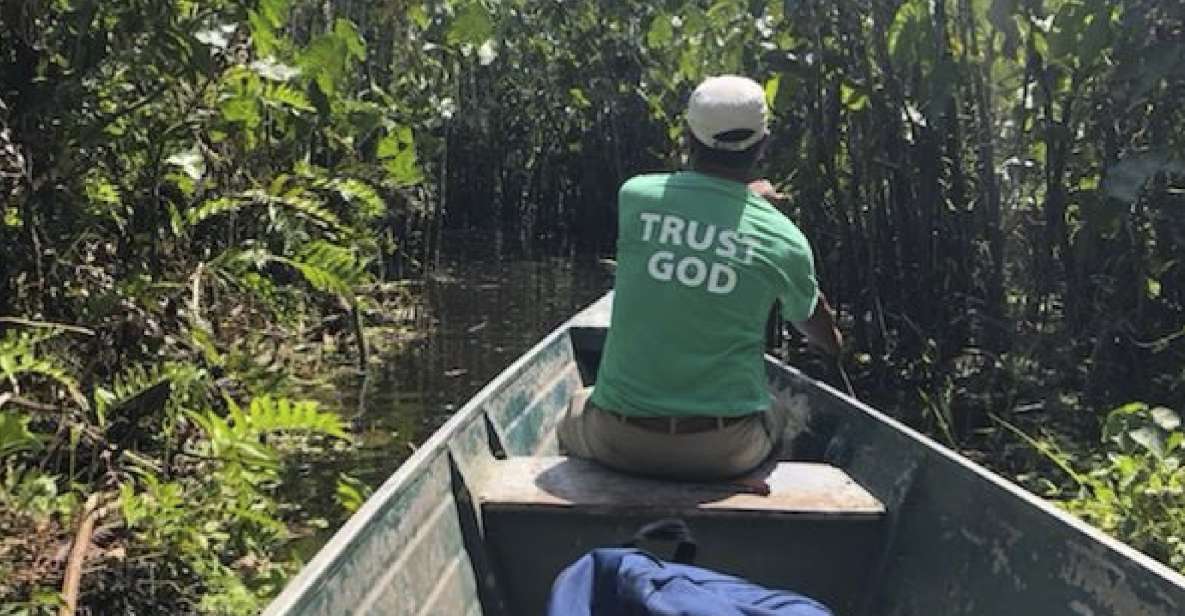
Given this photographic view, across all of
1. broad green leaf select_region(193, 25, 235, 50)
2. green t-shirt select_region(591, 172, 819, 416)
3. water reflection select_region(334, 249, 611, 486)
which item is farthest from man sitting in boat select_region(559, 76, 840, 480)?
water reflection select_region(334, 249, 611, 486)

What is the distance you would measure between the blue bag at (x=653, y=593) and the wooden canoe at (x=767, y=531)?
651 mm

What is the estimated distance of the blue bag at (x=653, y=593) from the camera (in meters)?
2.28

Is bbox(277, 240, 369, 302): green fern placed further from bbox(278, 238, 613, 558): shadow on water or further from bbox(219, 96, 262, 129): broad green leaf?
bbox(278, 238, 613, 558): shadow on water

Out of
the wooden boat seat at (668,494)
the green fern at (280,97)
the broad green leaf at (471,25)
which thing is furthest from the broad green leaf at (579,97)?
the wooden boat seat at (668,494)

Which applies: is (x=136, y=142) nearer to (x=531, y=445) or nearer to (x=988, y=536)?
(x=531, y=445)

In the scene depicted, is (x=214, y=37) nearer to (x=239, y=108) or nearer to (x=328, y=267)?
(x=239, y=108)

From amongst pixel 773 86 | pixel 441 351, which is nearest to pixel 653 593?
pixel 773 86

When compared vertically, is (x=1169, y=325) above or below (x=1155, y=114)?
below

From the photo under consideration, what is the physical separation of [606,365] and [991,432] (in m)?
3.07

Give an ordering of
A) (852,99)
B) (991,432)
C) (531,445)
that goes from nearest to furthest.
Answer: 1. (531,445)
2. (991,432)
3. (852,99)

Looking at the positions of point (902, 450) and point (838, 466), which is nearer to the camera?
point (902, 450)

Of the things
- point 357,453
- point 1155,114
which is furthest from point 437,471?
point 1155,114

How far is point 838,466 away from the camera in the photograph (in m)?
4.56

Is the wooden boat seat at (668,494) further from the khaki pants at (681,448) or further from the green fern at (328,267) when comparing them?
the green fern at (328,267)
